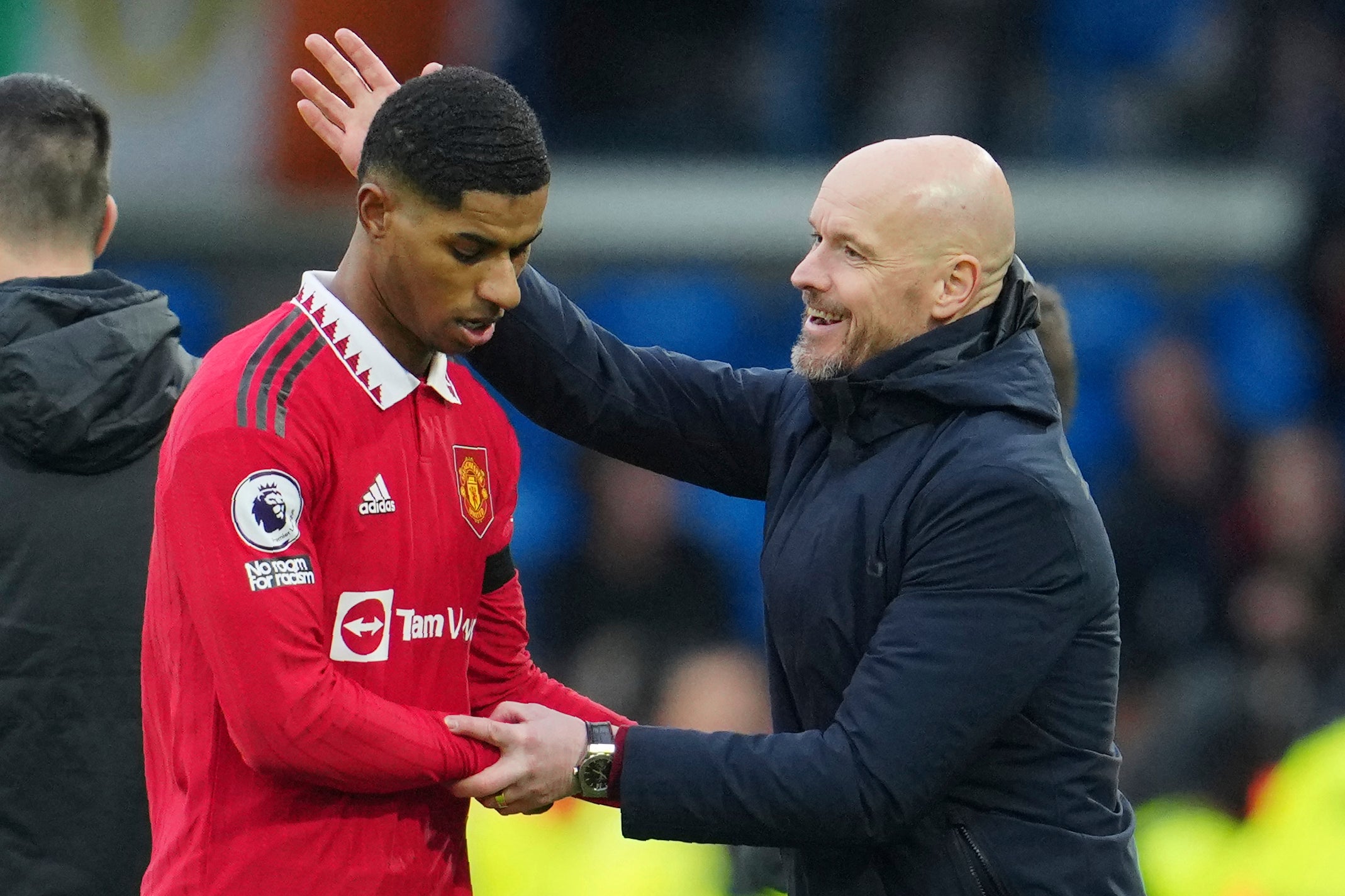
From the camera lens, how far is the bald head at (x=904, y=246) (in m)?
2.67

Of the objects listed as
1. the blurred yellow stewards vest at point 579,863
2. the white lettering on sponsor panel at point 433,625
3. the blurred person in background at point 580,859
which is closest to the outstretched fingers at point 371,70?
the white lettering on sponsor panel at point 433,625

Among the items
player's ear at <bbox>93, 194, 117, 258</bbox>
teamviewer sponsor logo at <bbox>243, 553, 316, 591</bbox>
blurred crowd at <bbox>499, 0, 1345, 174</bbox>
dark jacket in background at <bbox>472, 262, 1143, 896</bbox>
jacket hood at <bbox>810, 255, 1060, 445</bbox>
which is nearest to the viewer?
teamviewer sponsor logo at <bbox>243, 553, 316, 591</bbox>

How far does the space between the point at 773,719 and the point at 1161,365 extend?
432 centimetres

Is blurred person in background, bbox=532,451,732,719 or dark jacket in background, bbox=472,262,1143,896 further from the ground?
dark jacket in background, bbox=472,262,1143,896

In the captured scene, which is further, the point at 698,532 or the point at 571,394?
the point at 698,532

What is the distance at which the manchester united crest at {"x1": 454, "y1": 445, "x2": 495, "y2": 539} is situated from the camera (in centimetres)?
240

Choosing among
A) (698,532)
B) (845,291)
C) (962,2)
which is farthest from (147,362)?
(962,2)

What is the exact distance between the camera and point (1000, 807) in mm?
2559

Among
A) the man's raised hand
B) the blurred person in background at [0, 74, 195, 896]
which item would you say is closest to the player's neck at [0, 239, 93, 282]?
the blurred person in background at [0, 74, 195, 896]

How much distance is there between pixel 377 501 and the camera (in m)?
2.24

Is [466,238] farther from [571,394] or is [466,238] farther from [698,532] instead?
[698,532]

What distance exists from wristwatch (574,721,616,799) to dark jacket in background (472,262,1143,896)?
3 cm

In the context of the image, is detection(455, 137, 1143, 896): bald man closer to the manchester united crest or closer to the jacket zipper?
the jacket zipper

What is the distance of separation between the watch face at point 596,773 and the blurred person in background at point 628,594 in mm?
3285
